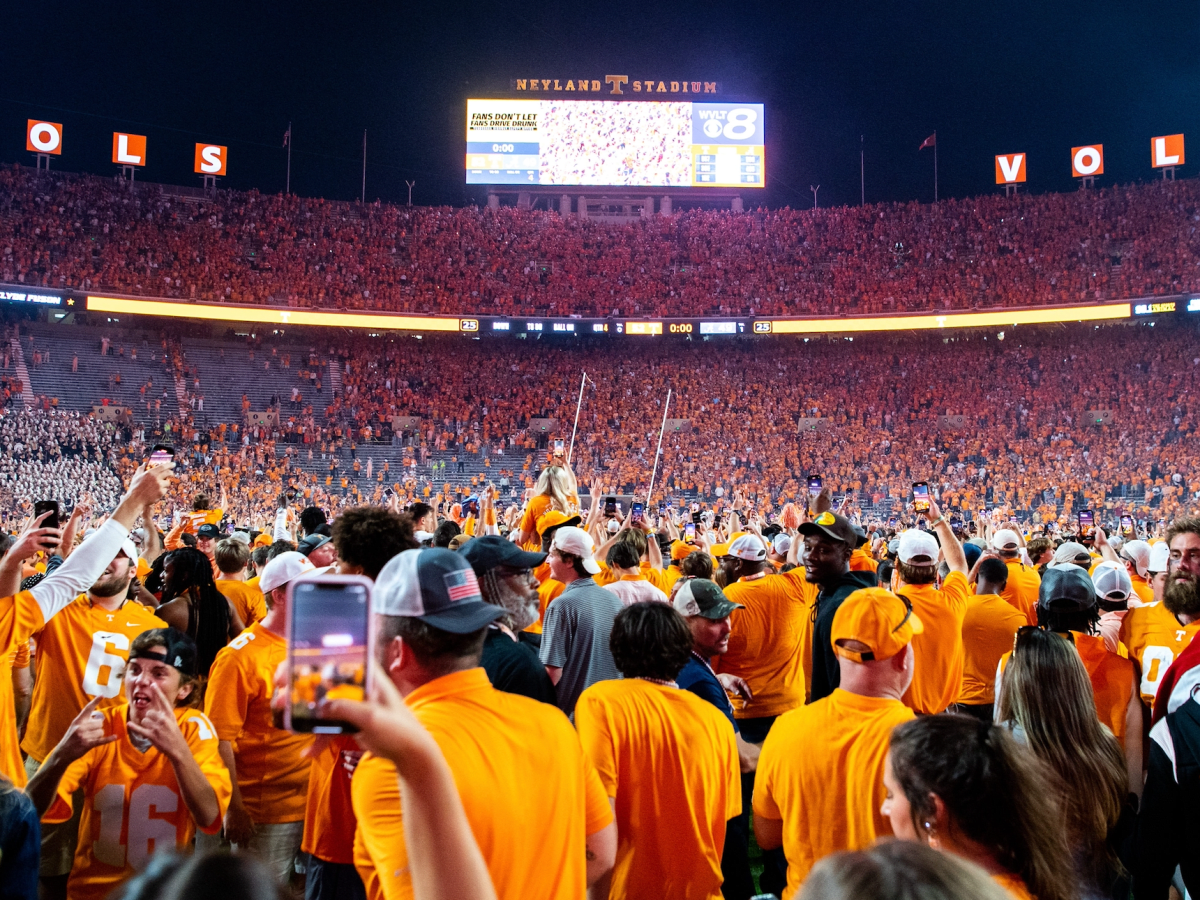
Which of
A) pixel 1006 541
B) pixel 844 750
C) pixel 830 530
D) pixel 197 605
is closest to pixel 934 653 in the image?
pixel 830 530

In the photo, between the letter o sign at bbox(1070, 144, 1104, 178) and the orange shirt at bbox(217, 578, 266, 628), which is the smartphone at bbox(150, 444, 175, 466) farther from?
the letter o sign at bbox(1070, 144, 1104, 178)

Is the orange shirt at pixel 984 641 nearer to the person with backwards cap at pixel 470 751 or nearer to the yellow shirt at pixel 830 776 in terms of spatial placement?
the yellow shirt at pixel 830 776

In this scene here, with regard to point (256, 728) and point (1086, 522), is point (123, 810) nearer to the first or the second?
point (256, 728)

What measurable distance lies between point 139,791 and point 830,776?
8.72ft

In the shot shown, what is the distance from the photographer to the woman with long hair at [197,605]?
5227 millimetres

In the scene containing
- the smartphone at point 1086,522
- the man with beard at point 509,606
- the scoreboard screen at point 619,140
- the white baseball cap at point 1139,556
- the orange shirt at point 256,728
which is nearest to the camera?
the man with beard at point 509,606

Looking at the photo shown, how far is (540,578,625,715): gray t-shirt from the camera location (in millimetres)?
4836

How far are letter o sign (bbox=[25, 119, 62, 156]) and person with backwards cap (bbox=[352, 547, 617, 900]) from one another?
40252mm

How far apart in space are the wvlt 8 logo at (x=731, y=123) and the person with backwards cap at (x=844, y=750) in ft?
127

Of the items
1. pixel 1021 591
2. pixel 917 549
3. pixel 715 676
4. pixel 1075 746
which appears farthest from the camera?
pixel 1021 591

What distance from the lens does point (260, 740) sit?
4.09 metres

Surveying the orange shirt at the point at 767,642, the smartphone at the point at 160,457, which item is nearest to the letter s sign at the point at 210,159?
the smartphone at the point at 160,457

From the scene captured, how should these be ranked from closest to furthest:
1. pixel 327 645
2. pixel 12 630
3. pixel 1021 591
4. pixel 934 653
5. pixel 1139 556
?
pixel 327 645 < pixel 12 630 < pixel 934 653 < pixel 1021 591 < pixel 1139 556

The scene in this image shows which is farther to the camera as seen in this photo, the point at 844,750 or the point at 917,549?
the point at 917,549
